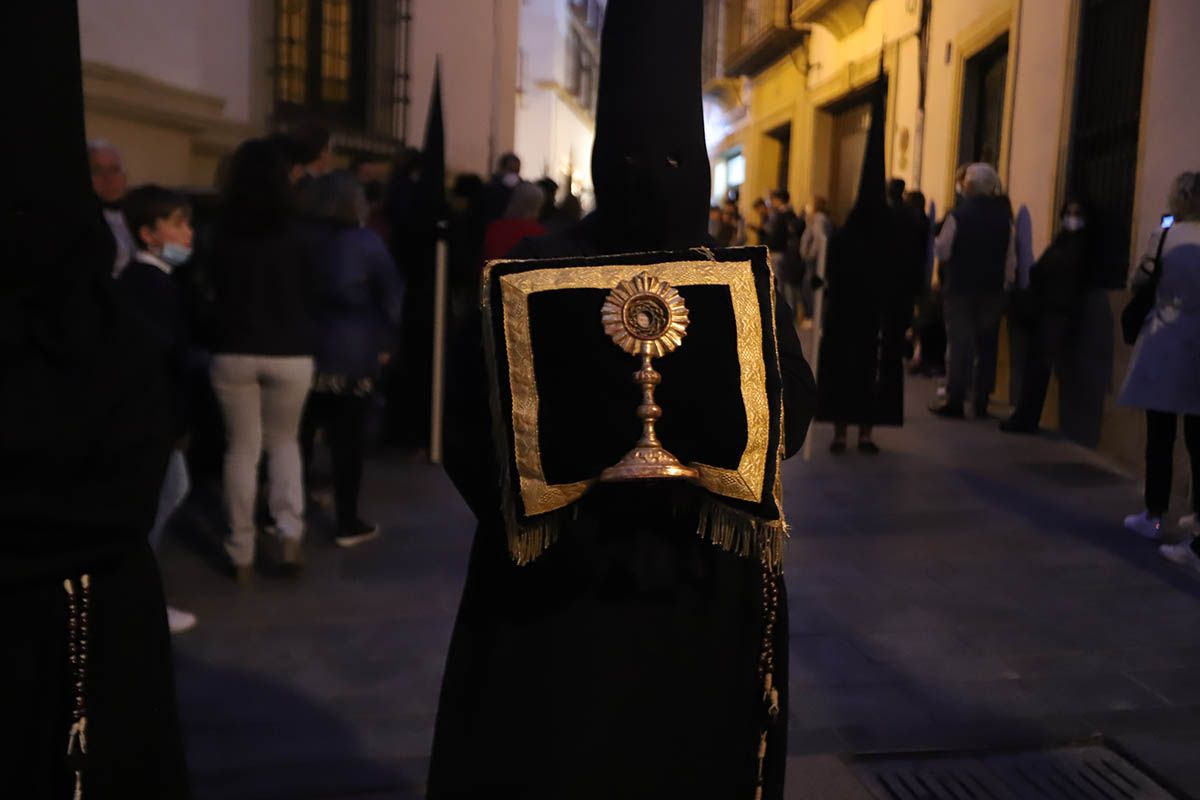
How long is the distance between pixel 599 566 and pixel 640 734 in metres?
0.33

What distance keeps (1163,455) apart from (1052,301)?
3.12 m

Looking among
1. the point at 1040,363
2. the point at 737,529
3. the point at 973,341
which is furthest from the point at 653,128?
the point at 973,341

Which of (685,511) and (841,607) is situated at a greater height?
(685,511)

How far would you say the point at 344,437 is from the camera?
6.11 metres

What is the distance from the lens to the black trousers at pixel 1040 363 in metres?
9.55

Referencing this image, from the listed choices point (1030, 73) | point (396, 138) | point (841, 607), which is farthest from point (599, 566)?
point (396, 138)

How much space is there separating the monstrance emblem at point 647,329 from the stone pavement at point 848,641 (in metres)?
1.82

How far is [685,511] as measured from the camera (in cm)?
235

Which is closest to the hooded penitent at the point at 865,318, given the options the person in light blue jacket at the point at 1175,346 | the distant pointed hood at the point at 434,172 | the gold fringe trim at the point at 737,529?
the person in light blue jacket at the point at 1175,346

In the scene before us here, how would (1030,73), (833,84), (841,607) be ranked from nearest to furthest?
1. (841,607)
2. (1030,73)
3. (833,84)

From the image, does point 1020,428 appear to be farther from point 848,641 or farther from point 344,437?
point 344,437

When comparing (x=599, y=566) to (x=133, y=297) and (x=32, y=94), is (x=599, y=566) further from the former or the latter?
(x=133, y=297)

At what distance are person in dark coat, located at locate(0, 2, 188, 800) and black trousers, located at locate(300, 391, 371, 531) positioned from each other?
3761 millimetres

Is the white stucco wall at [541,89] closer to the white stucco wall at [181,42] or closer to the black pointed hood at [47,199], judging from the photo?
the white stucco wall at [181,42]
